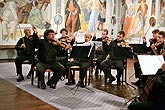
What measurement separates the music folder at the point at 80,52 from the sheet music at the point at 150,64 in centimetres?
199

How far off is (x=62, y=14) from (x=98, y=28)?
197 cm

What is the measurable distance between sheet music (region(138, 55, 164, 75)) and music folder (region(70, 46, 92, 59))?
1995 millimetres

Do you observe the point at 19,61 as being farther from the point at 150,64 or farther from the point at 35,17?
the point at 35,17

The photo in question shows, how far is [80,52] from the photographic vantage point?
249 inches

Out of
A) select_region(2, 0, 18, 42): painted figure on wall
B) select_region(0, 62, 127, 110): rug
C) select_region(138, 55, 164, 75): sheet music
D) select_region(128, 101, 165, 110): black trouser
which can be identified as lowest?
select_region(0, 62, 127, 110): rug

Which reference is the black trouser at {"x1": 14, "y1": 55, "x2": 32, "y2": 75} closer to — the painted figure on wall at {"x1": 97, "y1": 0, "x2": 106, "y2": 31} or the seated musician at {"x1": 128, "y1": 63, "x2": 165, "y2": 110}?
the seated musician at {"x1": 128, "y1": 63, "x2": 165, "y2": 110}

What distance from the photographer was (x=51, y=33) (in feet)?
21.7

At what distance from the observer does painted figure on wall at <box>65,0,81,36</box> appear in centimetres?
1176

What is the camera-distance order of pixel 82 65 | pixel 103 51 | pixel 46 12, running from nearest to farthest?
pixel 82 65 < pixel 103 51 < pixel 46 12

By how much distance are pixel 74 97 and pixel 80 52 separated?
105 cm

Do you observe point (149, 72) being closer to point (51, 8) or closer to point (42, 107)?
point (42, 107)

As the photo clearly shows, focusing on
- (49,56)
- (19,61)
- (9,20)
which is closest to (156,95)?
(49,56)

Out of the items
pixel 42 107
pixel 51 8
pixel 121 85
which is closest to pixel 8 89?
pixel 42 107

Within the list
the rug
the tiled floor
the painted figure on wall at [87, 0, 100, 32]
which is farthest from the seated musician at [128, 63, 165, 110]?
the painted figure on wall at [87, 0, 100, 32]
